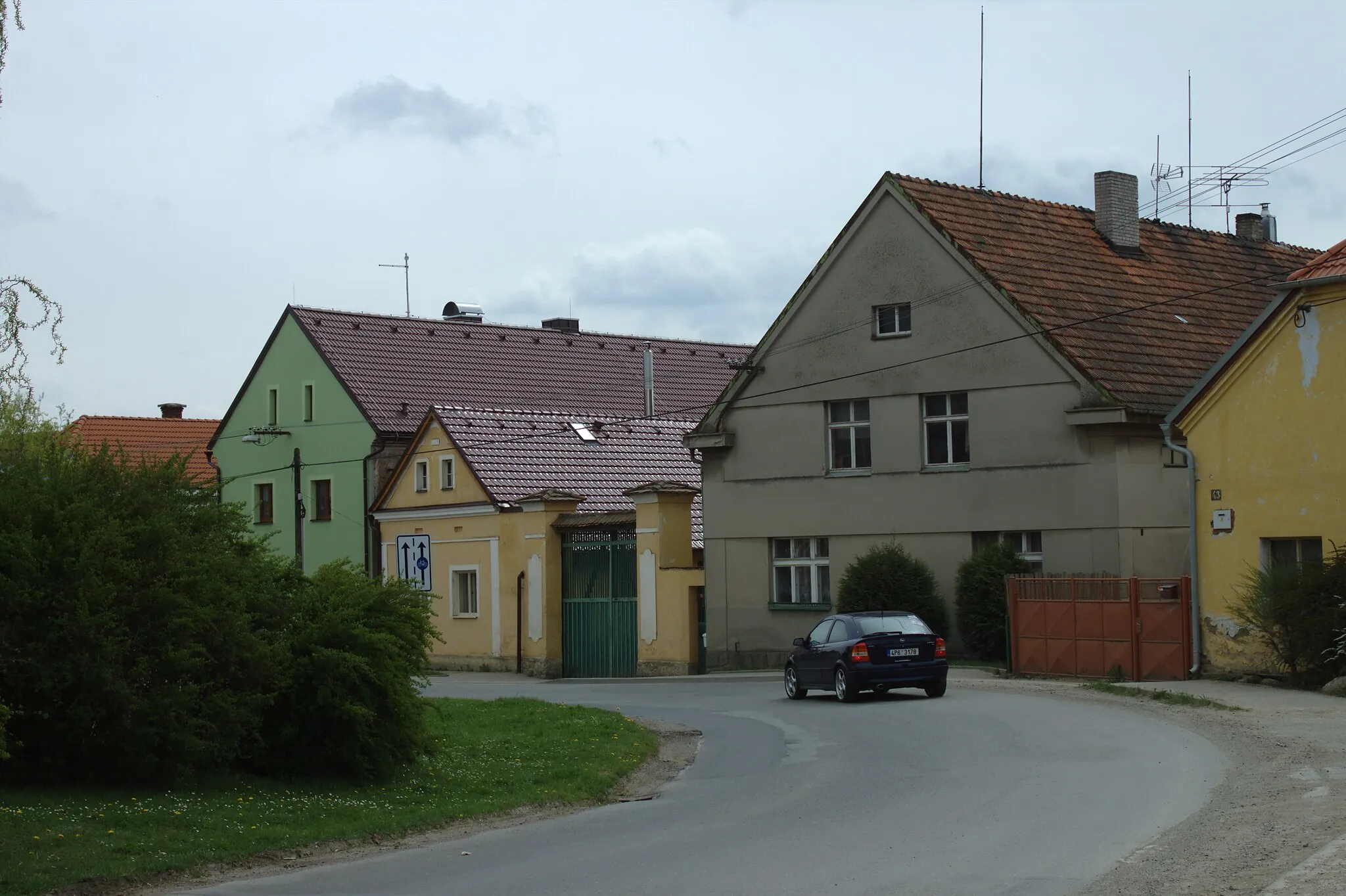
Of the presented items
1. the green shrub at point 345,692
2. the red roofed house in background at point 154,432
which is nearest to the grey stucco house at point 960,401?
the green shrub at point 345,692

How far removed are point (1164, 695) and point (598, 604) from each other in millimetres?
17343

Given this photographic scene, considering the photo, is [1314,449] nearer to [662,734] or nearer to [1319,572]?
[1319,572]

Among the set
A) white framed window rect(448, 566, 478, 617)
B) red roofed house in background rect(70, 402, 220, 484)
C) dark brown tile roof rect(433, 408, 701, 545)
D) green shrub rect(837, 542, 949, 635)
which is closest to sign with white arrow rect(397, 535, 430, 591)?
green shrub rect(837, 542, 949, 635)

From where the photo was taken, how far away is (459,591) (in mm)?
42344

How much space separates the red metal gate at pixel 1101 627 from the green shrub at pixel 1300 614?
65.8 inches

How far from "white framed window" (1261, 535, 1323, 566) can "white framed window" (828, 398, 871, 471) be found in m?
10.3

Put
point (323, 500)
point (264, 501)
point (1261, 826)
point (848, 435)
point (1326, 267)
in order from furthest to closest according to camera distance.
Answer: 1. point (264, 501)
2. point (323, 500)
3. point (848, 435)
4. point (1326, 267)
5. point (1261, 826)

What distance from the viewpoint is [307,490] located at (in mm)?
51719

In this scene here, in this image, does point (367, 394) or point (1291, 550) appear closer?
point (1291, 550)

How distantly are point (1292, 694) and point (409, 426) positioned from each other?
31.4 m

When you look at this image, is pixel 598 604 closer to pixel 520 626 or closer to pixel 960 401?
pixel 520 626

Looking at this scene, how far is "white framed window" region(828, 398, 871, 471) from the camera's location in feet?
113

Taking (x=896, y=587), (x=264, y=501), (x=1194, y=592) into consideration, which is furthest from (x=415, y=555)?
(x=264, y=501)

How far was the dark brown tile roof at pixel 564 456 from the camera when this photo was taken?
41.3 m
